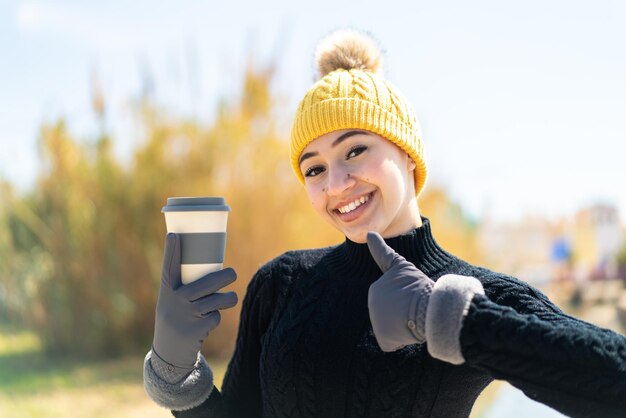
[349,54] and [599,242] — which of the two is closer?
[349,54]

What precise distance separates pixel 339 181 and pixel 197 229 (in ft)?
1.01

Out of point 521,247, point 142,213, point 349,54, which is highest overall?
Result: point 349,54

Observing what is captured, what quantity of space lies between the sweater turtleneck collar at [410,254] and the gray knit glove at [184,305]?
29 centimetres

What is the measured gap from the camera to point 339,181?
1381mm

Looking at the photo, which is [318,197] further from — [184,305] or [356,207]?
[184,305]

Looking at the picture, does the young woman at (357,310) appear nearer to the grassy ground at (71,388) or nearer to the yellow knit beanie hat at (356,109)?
the yellow knit beanie hat at (356,109)

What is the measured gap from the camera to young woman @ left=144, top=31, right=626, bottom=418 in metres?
1.11

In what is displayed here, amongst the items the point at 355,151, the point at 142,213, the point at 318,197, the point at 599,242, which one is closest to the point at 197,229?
the point at 318,197

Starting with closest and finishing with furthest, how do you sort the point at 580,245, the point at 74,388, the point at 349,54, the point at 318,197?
the point at 318,197, the point at 349,54, the point at 74,388, the point at 580,245

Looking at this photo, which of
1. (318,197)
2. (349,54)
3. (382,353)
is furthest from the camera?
(349,54)

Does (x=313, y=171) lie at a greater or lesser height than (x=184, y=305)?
greater

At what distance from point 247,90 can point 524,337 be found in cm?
491

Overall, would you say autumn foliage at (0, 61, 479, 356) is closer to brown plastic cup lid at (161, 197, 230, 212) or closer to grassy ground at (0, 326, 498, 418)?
grassy ground at (0, 326, 498, 418)

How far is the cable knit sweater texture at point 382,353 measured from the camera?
1.08 metres
